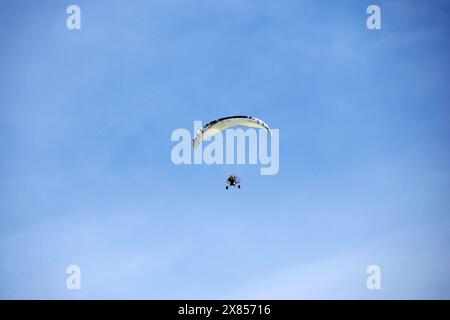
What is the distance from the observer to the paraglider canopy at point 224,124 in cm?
5884

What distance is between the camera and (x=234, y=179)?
6016 centimetres

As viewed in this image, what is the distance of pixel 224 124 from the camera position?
5938cm

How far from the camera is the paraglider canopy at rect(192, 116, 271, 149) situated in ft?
193
